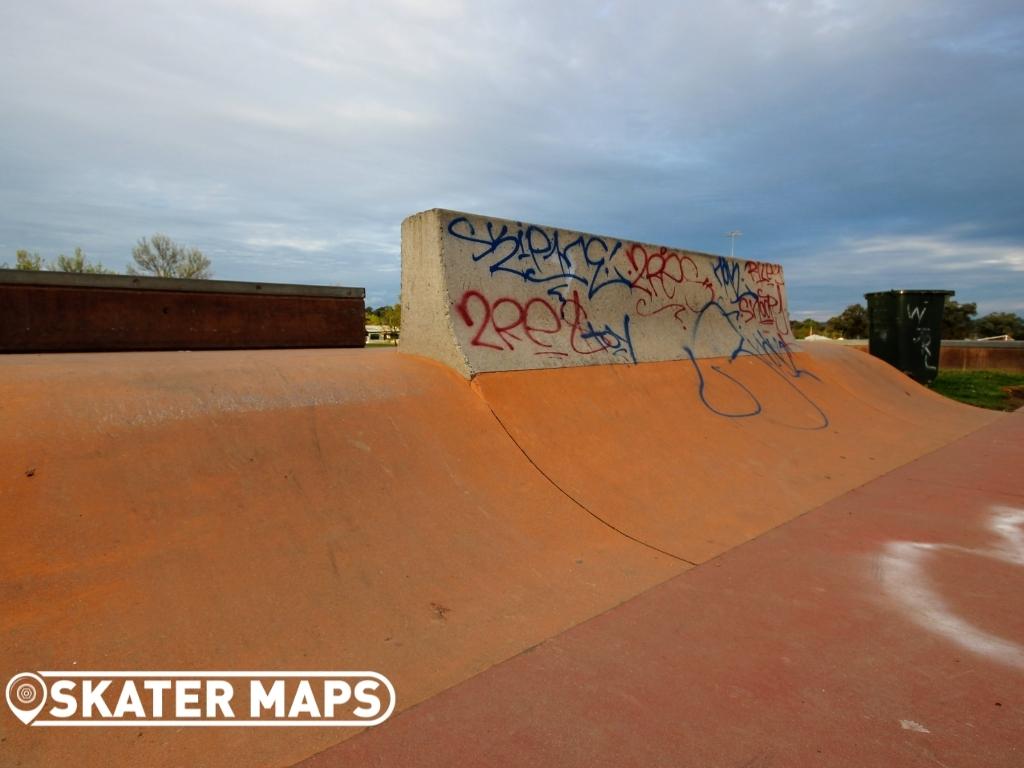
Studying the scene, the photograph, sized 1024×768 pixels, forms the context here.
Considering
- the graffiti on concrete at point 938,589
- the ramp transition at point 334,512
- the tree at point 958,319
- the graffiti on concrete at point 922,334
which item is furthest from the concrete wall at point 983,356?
the tree at point 958,319

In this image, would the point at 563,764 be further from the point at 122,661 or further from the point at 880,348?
the point at 880,348

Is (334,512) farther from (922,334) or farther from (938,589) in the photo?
(922,334)

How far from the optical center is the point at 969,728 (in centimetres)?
208

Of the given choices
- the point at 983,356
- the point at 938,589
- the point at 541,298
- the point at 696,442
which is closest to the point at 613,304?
the point at 541,298

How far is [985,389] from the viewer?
14211mm

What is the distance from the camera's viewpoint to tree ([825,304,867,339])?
5575cm

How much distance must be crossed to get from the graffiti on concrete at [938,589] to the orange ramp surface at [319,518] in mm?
972

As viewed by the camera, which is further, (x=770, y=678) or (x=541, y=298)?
(x=541, y=298)

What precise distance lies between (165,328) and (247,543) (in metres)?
8.29

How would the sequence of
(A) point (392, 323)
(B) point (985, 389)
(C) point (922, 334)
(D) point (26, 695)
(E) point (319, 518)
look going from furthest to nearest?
(A) point (392, 323) < (B) point (985, 389) < (C) point (922, 334) < (E) point (319, 518) < (D) point (26, 695)

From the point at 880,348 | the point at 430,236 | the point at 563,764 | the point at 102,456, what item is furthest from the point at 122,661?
the point at 880,348

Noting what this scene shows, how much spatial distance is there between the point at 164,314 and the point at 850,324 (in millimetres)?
63903

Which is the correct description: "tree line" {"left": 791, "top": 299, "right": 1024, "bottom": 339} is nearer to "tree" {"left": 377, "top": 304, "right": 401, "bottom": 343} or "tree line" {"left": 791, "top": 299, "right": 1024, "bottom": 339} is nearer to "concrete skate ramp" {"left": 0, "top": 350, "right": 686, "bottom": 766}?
"tree" {"left": 377, "top": 304, "right": 401, "bottom": 343}

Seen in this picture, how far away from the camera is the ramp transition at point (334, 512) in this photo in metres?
2.35
